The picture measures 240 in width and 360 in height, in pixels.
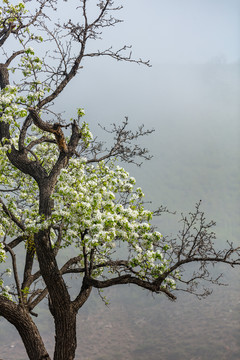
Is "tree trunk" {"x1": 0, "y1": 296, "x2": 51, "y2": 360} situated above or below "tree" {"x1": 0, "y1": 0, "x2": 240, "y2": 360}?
below

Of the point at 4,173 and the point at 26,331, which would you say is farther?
the point at 4,173

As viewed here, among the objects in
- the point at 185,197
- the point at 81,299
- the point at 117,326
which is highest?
the point at 185,197

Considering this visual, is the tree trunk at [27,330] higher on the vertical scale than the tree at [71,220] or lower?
lower

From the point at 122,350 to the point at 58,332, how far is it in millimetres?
38556

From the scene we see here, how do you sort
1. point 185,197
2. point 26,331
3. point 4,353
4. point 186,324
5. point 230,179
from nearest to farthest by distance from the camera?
1. point 26,331
2. point 4,353
3. point 186,324
4. point 185,197
5. point 230,179

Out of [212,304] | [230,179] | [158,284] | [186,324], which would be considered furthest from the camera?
[230,179]

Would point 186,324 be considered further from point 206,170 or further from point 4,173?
point 206,170

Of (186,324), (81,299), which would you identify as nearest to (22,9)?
(81,299)

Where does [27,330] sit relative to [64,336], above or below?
below

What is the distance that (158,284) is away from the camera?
8.00 metres

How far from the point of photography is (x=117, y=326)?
49688 mm

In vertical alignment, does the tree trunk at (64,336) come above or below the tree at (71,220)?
below

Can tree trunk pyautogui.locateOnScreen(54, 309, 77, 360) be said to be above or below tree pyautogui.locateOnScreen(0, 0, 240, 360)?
below

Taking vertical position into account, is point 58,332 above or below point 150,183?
below
